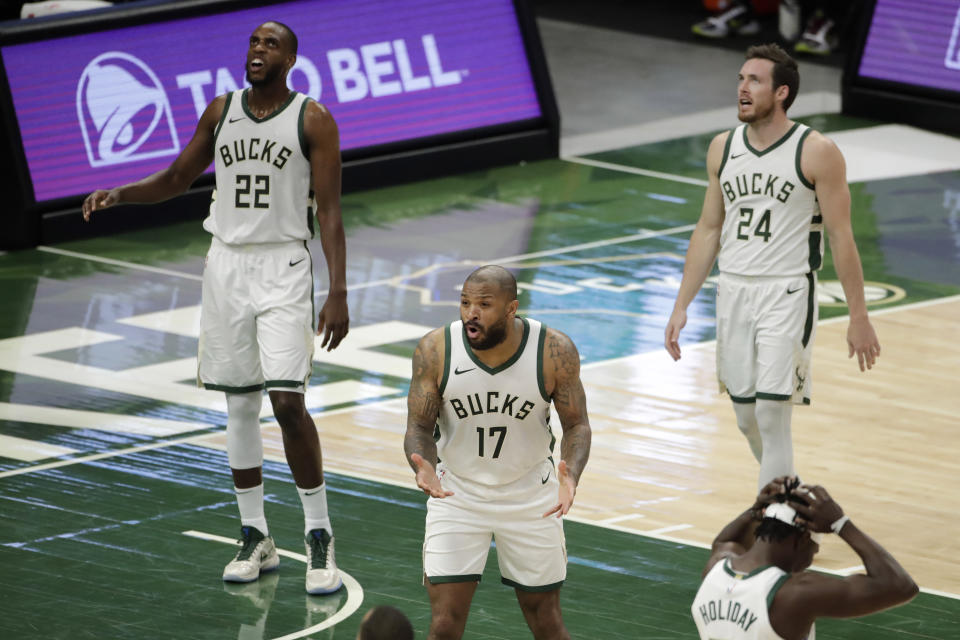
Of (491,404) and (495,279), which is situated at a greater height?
(495,279)

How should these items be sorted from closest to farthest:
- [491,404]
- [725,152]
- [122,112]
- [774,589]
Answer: [774,589] < [491,404] < [725,152] < [122,112]


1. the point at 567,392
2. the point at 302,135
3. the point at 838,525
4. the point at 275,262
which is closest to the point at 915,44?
the point at 302,135

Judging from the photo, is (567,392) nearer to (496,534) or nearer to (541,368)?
(541,368)

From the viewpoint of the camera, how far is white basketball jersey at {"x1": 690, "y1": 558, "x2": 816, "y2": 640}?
564cm

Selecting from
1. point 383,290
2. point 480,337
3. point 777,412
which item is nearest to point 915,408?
point 777,412

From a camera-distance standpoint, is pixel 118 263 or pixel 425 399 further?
pixel 118 263

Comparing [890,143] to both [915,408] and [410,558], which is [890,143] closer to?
[915,408]

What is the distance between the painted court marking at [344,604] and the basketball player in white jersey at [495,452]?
1.32 meters

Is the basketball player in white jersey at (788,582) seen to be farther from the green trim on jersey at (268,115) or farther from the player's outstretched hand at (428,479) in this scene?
the green trim on jersey at (268,115)

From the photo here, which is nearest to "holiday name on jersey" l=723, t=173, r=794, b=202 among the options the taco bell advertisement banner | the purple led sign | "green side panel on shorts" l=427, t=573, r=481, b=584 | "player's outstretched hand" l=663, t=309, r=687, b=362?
"player's outstretched hand" l=663, t=309, r=687, b=362

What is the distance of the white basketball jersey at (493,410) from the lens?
665 cm

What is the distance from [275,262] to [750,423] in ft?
7.14

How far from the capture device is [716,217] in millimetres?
8711

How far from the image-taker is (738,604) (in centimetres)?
568
